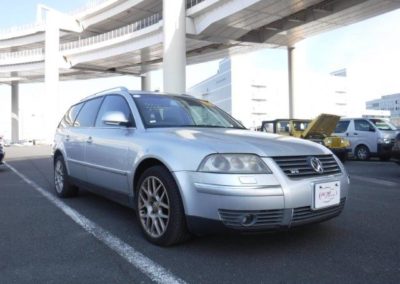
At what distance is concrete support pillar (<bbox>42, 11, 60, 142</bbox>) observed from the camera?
150 ft

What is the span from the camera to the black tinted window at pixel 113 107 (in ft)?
15.2

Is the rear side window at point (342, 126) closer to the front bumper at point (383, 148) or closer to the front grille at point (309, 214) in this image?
the front bumper at point (383, 148)

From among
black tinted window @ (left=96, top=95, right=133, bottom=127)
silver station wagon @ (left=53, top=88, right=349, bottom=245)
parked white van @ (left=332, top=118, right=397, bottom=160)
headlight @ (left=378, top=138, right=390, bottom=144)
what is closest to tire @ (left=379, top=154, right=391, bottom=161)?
parked white van @ (left=332, top=118, right=397, bottom=160)

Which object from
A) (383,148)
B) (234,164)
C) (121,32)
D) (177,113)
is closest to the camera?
(234,164)

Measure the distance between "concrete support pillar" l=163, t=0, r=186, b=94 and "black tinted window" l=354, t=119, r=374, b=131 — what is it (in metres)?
16.5

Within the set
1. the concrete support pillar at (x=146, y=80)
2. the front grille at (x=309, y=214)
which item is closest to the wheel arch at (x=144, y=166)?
the front grille at (x=309, y=214)

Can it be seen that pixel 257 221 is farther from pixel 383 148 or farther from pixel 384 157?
pixel 384 157

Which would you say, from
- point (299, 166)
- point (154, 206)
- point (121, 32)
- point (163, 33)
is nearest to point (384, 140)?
point (299, 166)

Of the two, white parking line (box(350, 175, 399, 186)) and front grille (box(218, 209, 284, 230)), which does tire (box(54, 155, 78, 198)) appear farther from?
white parking line (box(350, 175, 399, 186))

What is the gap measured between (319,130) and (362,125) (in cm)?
224

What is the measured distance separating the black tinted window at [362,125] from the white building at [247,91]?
73697 mm

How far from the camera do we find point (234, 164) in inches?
133

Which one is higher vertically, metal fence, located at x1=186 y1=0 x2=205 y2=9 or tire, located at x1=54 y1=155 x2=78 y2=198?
metal fence, located at x1=186 y1=0 x2=205 y2=9

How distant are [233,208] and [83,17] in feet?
161
